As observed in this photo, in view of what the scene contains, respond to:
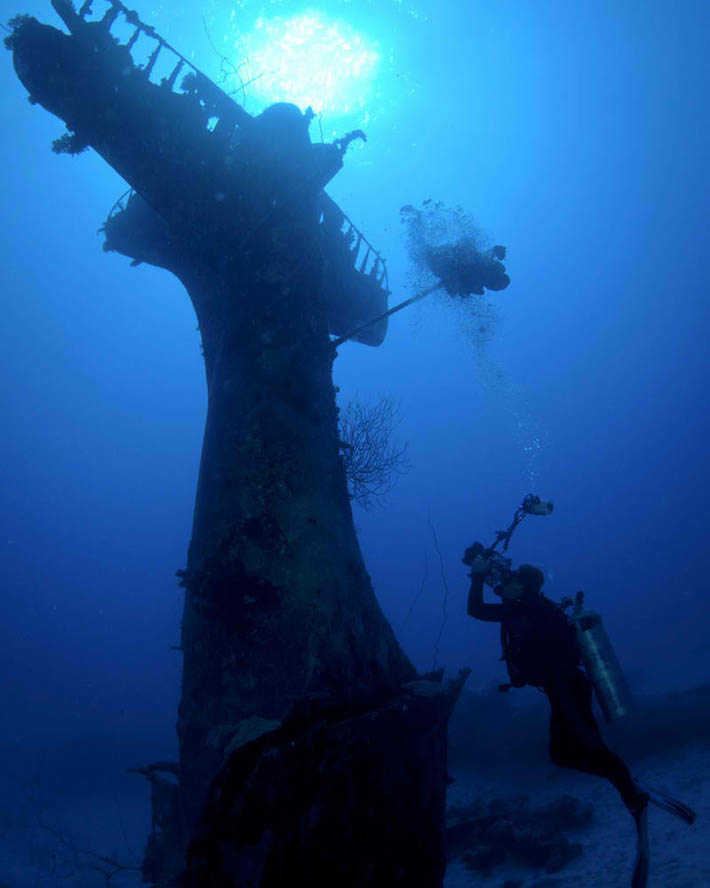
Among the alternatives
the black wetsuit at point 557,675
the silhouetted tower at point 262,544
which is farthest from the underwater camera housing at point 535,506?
the silhouetted tower at point 262,544

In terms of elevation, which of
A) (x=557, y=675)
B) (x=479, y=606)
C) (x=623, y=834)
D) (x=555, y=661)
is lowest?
(x=623, y=834)

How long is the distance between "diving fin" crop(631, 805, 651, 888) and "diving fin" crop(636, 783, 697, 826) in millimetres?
123

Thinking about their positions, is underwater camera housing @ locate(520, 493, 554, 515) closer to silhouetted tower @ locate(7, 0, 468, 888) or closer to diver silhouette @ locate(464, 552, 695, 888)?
diver silhouette @ locate(464, 552, 695, 888)

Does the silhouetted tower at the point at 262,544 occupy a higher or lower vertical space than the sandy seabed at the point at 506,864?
higher

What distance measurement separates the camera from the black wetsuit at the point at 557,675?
449 cm

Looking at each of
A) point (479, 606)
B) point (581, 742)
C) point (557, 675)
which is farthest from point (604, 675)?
point (479, 606)

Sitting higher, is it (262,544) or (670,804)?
(262,544)

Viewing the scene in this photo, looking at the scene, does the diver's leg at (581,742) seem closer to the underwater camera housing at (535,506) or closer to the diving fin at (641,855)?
the diving fin at (641,855)

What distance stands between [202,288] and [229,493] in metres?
3.15

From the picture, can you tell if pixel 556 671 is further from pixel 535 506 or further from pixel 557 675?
pixel 535 506

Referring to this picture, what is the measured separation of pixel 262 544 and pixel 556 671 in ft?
9.71

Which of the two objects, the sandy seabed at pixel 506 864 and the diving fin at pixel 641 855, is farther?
the sandy seabed at pixel 506 864

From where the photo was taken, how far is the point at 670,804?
432cm

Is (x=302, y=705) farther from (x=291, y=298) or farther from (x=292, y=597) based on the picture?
(x=291, y=298)
